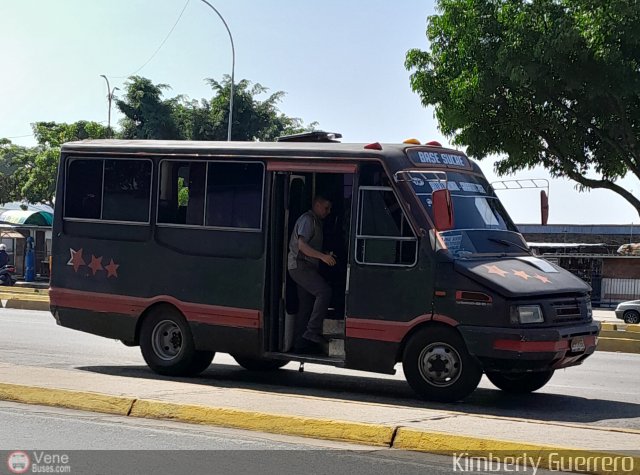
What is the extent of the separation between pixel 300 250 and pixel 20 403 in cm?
329

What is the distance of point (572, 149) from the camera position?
30.8m

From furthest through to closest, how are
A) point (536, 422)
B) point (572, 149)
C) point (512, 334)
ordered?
1. point (572, 149)
2. point (512, 334)
3. point (536, 422)

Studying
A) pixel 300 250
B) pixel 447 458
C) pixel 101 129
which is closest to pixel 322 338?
pixel 300 250

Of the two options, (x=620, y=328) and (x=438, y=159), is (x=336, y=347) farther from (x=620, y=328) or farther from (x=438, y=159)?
(x=620, y=328)

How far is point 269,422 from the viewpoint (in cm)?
848

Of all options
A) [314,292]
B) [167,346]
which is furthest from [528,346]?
[167,346]

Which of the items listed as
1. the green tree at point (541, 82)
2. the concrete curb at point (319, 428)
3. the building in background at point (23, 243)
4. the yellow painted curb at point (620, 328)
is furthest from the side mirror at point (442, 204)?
the building in background at point (23, 243)

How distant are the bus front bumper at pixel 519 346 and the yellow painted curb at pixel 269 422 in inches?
81.3

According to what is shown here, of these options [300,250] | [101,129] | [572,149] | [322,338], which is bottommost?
[322,338]

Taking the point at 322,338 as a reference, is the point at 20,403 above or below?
below

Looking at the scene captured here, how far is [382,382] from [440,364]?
7.16ft

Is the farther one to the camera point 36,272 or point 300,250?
point 36,272

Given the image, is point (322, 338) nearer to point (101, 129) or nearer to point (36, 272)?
point (36, 272)

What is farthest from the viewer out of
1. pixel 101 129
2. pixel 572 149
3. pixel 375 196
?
pixel 101 129
